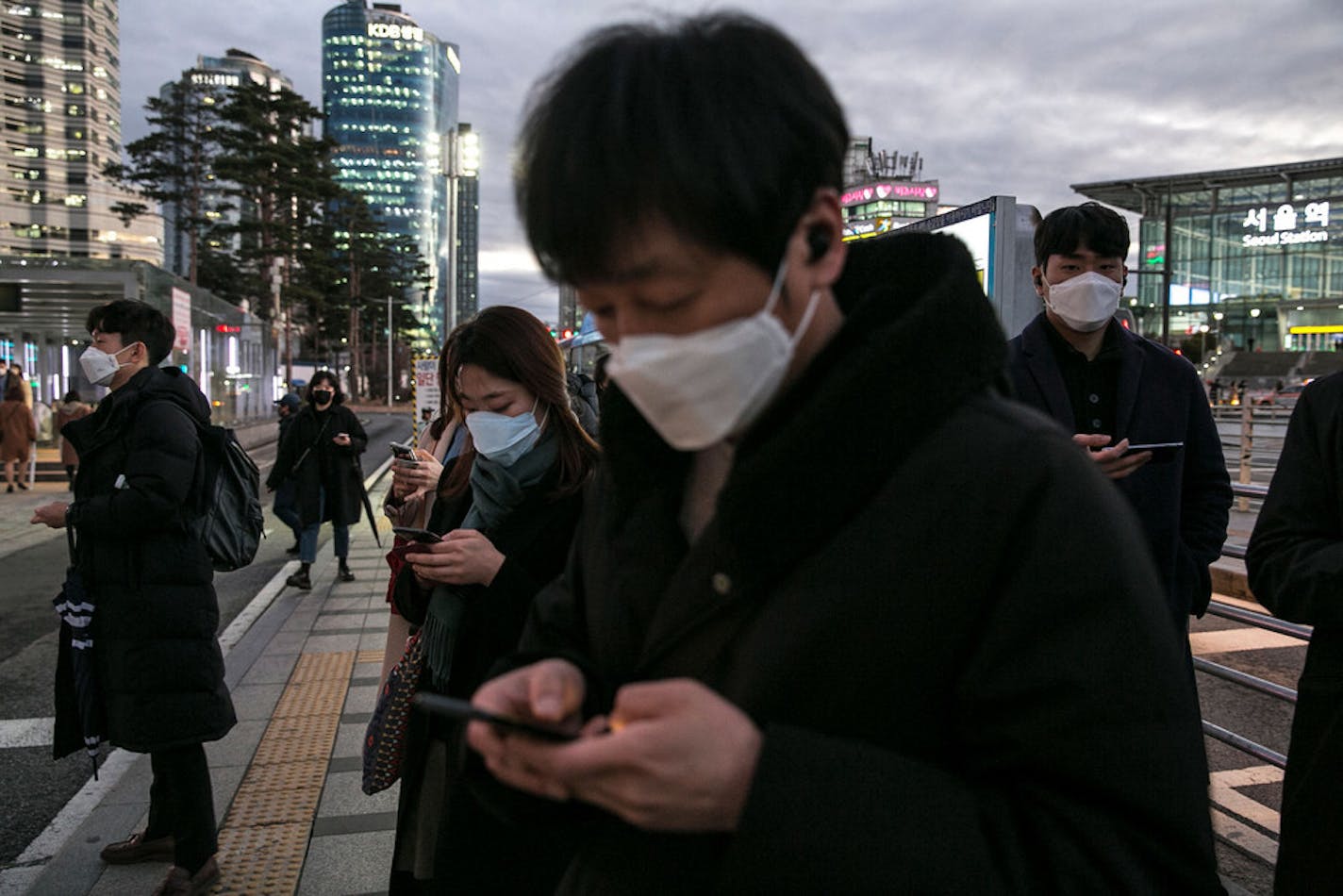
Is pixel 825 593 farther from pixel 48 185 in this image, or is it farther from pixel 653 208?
pixel 48 185

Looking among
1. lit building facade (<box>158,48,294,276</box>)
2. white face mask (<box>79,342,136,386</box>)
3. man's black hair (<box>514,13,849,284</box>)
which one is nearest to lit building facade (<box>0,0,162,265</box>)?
lit building facade (<box>158,48,294,276</box>)

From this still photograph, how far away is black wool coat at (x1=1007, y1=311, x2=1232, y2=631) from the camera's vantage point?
271cm

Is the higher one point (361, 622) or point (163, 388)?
point (163, 388)

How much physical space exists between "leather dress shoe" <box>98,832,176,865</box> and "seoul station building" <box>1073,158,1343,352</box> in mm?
72596

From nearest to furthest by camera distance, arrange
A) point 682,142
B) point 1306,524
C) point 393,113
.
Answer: point 682,142
point 1306,524
point 393,113

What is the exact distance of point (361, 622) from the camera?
24.3 ft

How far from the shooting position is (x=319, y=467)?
8.98 m

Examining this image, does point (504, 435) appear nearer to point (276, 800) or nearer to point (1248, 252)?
point (276, 800)

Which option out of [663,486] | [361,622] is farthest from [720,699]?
[361,622]

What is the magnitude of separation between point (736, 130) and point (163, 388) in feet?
10.8

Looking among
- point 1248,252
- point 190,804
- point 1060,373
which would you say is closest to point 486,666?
point 190,804

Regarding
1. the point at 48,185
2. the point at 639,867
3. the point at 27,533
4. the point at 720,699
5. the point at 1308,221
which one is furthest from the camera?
the point at 48,185

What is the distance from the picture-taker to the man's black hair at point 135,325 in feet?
12.1

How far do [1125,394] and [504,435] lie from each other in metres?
1.86
